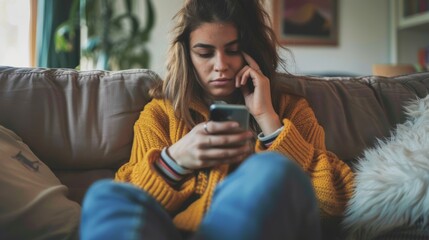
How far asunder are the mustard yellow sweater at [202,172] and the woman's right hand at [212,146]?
0.06 metres

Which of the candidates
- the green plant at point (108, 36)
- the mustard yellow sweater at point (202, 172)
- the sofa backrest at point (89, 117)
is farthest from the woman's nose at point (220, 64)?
the green plant at point (108, 36)

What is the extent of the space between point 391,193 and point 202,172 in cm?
41

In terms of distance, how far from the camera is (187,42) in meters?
1.16

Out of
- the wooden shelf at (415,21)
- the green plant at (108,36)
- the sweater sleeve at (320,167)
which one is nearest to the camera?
the sweater sleeve at (320,167)

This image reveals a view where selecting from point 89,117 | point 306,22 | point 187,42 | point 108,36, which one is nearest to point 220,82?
point 187,42

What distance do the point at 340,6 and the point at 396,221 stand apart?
237 cm

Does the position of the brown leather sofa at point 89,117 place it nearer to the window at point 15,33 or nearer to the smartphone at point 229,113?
the smartphone at point 229,113

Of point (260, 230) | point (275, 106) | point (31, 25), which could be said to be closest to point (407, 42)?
point (275, 106)

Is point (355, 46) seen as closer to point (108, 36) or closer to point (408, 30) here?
point (408, 30)

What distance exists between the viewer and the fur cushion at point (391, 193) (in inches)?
34.0

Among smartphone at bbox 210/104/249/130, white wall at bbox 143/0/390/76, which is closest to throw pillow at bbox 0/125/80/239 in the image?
smartphone at bbox 210/104/249/130

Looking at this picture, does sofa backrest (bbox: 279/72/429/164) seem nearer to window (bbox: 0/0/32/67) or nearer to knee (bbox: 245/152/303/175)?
knee (bbox: 245/152/303/175)

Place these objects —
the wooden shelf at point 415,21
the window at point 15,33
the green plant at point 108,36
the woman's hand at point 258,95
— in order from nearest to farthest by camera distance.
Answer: the woman's hand at point 258,95
the window at point 15,33
the green plant at point 108,36
the wooden shelf at point 415,21

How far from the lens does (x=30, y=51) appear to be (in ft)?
6.84
